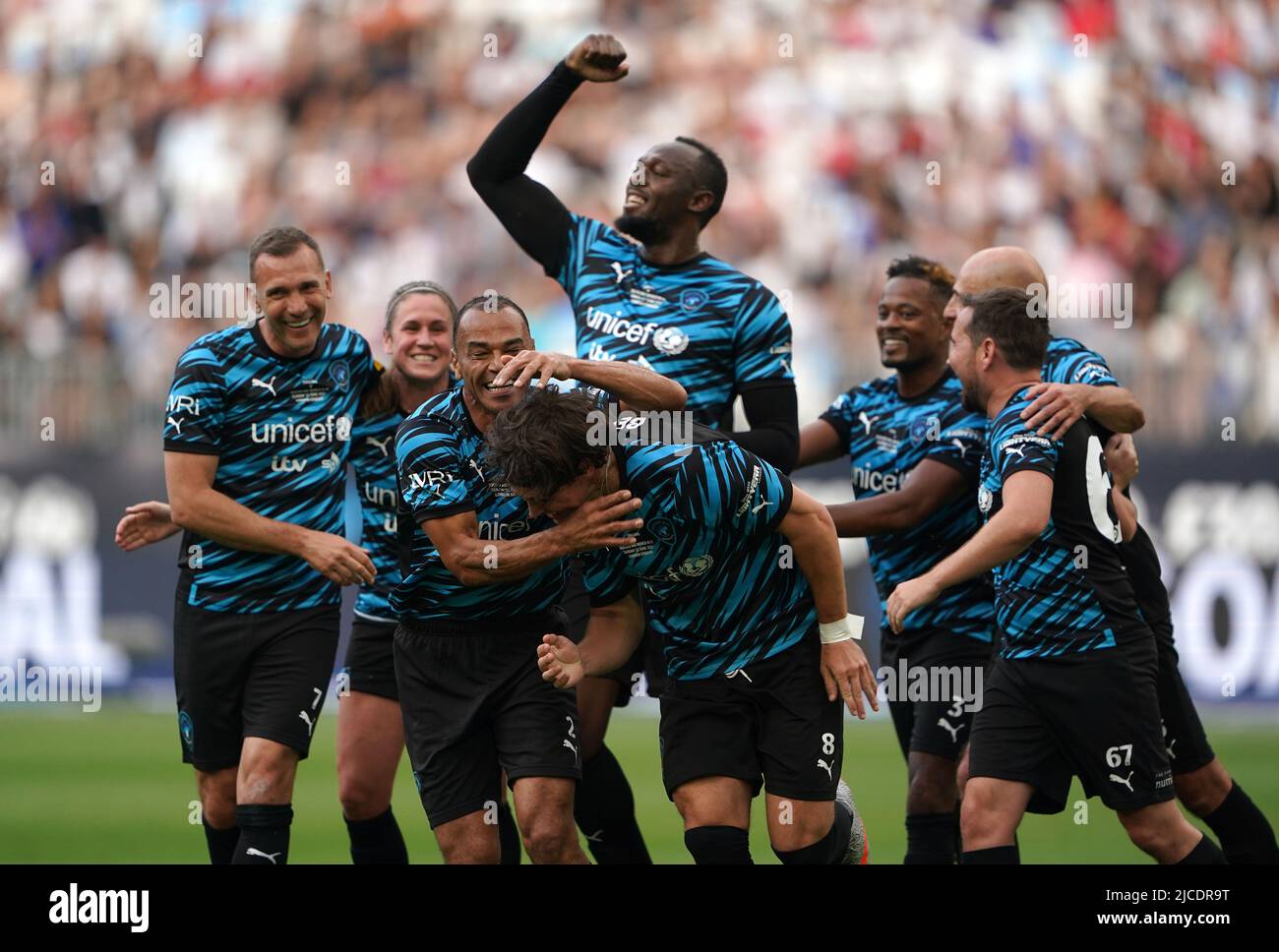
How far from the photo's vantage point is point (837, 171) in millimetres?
16844

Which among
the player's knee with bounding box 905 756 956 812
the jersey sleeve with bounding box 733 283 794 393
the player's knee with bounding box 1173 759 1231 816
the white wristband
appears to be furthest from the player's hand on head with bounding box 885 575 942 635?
the player's knee with bounding box 1173 759 1231 816

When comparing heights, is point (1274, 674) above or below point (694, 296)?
below

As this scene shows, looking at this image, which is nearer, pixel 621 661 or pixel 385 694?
pixel 621 661

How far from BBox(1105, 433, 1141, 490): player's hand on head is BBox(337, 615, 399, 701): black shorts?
9.75ft

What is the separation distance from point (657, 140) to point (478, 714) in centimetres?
1226

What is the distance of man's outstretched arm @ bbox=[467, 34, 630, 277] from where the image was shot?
6617mm

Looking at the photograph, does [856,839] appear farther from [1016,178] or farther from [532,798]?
[1016,178]

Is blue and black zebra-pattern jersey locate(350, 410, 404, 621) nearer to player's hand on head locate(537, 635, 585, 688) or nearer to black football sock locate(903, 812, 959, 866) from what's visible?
player's hand on head locate(537, 635, 585, 688)

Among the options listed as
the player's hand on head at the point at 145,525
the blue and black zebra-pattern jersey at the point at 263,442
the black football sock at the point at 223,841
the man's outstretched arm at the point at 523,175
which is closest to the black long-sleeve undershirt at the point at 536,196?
the man's outstretched arm at the point at 523,175

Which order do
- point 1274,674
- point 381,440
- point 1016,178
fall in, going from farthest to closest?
1. point 1016,178
2. point 1274,674
3. point 381,440

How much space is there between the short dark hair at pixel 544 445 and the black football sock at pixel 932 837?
8.33 ft

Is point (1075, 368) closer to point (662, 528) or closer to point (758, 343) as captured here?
point (758, 343)

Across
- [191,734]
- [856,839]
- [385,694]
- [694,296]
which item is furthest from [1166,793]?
[191,734]

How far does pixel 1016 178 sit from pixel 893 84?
1753mm
